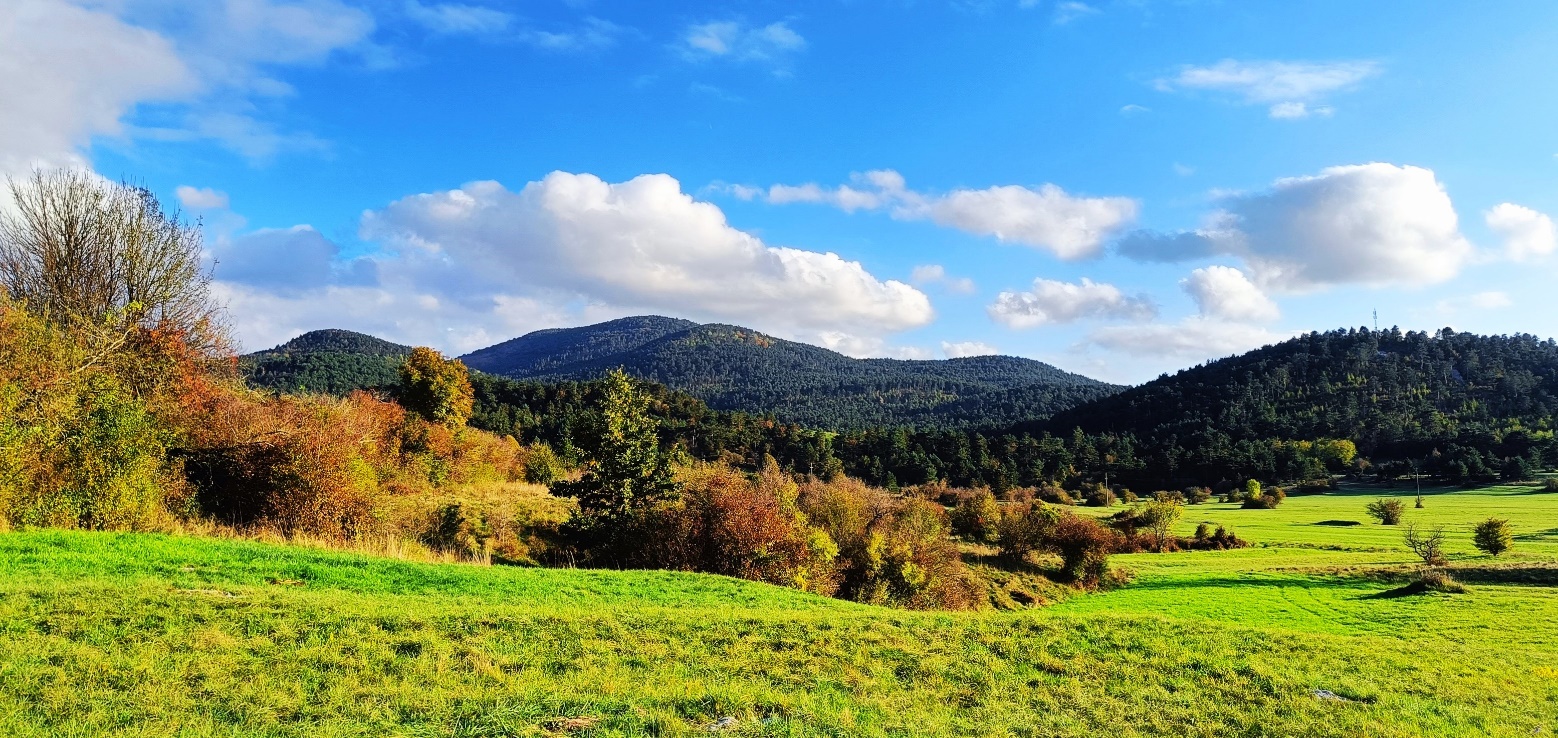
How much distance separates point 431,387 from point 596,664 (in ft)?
156

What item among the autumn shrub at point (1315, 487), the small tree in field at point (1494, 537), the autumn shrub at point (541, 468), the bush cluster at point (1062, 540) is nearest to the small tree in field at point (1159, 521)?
the bush cluster at point (1062, 540)

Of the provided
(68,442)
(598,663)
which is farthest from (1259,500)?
(68,442)

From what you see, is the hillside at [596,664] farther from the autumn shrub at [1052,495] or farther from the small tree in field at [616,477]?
the autumn shrub at [1052,495]

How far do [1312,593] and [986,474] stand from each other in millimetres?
79890

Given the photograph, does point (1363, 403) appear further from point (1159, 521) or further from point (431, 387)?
point (431, 387)

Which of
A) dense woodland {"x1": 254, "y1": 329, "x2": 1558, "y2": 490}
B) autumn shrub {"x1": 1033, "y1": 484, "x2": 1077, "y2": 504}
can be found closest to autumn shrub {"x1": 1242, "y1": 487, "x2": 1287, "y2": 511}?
autumn shrub {"x1": 1033, "y1": 484, "x2": 1077, "y2": 504}

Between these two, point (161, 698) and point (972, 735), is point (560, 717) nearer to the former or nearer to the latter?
point (161, 698)

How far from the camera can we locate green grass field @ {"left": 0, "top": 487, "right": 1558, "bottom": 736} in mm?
7223

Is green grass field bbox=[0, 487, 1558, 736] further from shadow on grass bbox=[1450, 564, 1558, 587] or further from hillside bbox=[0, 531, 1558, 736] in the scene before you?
shadow on grass bbox=[1450, 564, 1558, 587]

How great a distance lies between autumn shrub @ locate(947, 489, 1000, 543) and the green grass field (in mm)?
43892

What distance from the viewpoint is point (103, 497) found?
20.0 metres

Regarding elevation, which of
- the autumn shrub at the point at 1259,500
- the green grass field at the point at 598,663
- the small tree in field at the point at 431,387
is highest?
the small tree in field at the point at 431,387

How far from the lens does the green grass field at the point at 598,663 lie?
7223mm

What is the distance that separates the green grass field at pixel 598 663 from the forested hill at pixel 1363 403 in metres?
139
